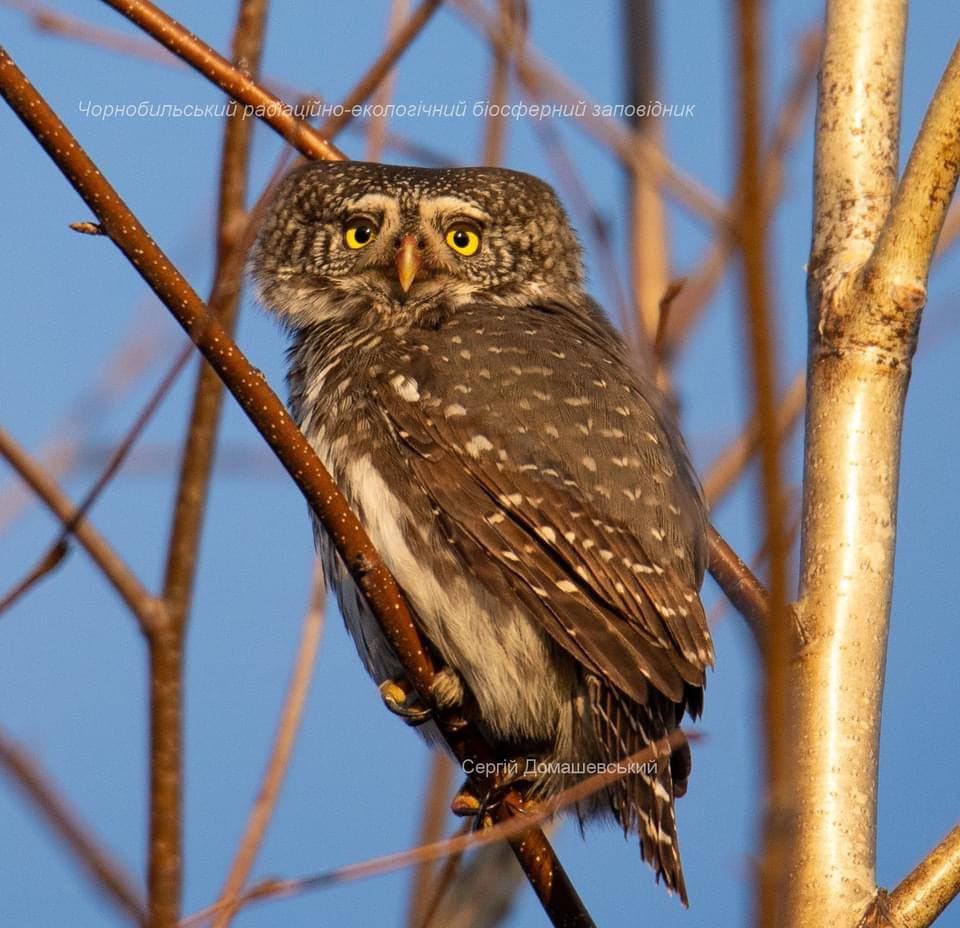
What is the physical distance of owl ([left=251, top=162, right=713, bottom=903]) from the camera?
351 cm

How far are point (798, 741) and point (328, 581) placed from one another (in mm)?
1656

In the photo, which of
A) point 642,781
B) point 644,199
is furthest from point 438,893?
point 644,199

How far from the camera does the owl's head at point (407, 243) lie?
14.9 feet

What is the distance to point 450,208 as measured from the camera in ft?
15.4

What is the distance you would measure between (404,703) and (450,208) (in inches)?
67.6

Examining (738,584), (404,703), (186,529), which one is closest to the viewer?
(186,529)

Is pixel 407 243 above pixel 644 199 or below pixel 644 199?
below

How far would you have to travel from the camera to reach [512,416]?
3.78m

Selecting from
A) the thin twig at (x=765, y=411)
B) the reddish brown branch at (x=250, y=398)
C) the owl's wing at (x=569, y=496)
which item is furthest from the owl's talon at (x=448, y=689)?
the thin twig at (x=765, y=411)

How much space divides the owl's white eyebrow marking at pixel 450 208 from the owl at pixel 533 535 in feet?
1.52

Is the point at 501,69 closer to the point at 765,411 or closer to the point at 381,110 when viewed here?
the point at 381,110

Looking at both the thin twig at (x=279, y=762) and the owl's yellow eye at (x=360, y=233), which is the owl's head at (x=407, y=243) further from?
the thin twig at (x=279, y=762)

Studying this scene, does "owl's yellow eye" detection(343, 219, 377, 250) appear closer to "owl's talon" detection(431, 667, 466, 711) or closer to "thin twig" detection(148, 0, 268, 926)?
"thin twig" detection(148, 0, 268, 926)

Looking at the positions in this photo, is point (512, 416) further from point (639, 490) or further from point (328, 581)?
point (328, 581)
